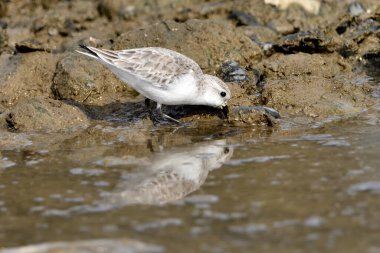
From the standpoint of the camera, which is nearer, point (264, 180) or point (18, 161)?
point (264, 180)

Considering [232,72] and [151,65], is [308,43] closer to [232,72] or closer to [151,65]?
[232,72]

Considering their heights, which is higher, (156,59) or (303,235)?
(156,59)

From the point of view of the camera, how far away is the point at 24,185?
22.9ft

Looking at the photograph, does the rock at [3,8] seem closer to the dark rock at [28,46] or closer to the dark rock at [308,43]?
the dark rock at [28,46]

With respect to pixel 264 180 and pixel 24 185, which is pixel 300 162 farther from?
pixel 24 185

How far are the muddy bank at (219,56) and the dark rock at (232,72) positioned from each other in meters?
0.02

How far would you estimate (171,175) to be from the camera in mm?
7086

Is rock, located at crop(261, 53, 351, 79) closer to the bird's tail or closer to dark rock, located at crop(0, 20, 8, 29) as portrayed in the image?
the bird's tail

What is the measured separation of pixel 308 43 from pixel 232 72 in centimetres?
136

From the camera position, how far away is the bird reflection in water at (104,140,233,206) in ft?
21.1

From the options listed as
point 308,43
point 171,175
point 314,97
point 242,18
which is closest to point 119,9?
point 242,18

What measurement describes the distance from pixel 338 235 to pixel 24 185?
3283 millimetres

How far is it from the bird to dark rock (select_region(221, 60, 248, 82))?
79 centimetres

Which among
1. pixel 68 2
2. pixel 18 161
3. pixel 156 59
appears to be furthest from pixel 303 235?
pixel 68 2
